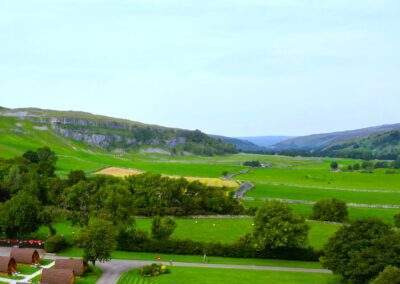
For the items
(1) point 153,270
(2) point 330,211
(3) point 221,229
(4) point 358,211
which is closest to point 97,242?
(1) point 153,270

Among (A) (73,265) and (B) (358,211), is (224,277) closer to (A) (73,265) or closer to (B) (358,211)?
(A) (73,265)

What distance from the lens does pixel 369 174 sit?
593 ft

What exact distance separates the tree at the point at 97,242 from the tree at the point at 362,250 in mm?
25833

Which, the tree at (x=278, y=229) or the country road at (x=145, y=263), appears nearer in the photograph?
the country road at (x=145, y=263)

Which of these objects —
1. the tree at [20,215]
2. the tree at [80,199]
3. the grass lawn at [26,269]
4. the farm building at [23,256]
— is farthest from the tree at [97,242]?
the tree at [80,199]

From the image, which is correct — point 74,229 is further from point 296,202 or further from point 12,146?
point 12,146

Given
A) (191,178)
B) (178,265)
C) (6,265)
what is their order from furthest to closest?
1. (191,178)
2. (178,265)
3. (6,265)

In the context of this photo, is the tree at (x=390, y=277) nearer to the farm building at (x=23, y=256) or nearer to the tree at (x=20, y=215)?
the farm building at (x=23, y=256)

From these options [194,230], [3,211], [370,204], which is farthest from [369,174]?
[3,211]

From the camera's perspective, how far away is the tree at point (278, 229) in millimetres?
74562

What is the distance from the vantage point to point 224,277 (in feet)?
211

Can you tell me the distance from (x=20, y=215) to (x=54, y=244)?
7608 millimetres

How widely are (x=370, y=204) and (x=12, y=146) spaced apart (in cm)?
13059

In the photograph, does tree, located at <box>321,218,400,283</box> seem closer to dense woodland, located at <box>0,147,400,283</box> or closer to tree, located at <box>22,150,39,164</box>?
dense woodland, located at <box>0,147,400,283</box>
